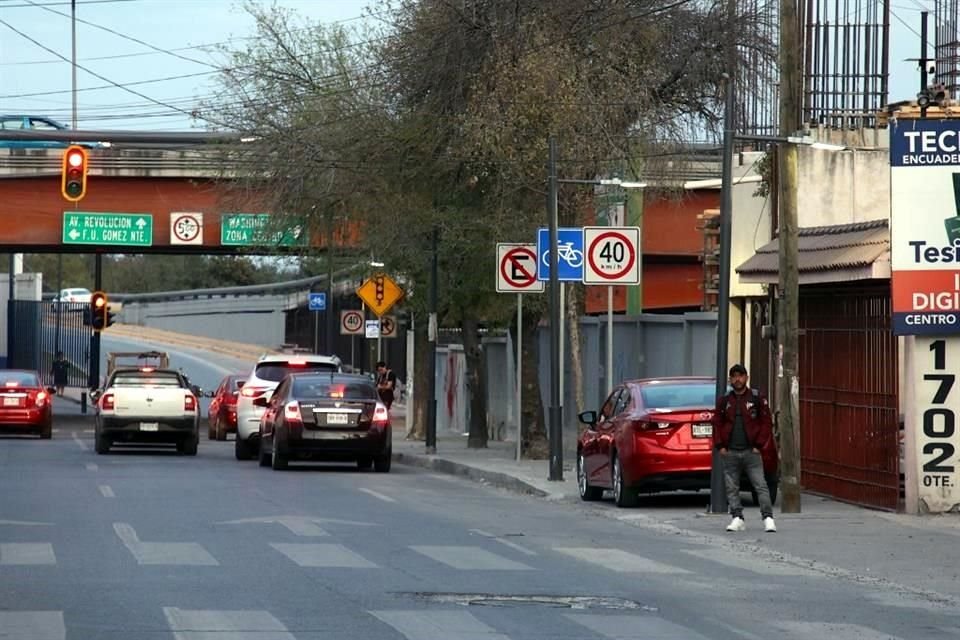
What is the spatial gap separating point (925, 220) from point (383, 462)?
12.0m

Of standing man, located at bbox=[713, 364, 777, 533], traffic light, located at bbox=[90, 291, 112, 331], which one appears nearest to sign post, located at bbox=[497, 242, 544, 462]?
standing man, located at bbox=[713, 364, 777, 533]

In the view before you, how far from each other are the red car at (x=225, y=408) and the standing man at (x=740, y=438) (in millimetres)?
24373

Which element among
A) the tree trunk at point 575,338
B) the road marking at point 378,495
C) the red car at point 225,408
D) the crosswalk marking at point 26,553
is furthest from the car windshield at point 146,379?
the crosswalk marking at point 26,553

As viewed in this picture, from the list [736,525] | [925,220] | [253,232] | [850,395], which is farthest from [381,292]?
[736,525]

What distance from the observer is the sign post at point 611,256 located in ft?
88.1

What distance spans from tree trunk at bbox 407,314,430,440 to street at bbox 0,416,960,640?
18.5 metres

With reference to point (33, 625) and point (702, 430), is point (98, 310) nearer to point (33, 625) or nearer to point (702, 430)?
point (702, 430)

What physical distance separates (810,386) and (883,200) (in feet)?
12.2

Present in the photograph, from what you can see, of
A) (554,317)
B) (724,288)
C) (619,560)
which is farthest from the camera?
(554,317)

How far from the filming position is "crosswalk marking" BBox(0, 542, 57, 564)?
603 inches

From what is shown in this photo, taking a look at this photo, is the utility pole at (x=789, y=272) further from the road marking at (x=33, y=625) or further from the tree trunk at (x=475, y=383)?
the tree trunk at (x=475, y=383)

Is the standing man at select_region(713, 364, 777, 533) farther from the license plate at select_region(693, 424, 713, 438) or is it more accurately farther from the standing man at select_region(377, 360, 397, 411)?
the standing man at select_region(377, 360, 397, 411)

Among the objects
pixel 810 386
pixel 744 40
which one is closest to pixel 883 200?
pixel 810 386

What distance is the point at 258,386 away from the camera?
35.4 meters
